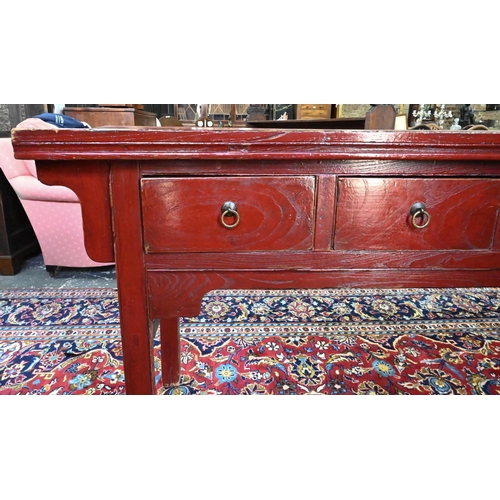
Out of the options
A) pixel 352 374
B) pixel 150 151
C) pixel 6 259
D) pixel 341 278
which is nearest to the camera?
pixel 150 151

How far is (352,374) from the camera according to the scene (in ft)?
4.42

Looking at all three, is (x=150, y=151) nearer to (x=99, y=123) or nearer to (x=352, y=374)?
(x=352, y=374)

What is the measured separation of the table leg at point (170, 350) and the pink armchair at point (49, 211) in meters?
1.05

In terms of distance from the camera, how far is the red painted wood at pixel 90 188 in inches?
26.1

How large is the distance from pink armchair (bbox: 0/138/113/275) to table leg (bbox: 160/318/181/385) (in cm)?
105

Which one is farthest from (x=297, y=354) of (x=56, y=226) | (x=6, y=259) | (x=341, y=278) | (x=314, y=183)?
(x=6, y=259)

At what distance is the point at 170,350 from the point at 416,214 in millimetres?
895

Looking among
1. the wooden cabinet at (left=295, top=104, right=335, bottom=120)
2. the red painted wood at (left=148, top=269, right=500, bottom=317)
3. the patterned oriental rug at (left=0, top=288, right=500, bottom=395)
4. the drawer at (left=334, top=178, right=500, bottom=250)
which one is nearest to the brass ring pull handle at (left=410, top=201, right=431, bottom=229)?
the drawer at (left=334, top=178, right=500, bottom=250)

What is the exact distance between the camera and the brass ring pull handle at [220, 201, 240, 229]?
686mm

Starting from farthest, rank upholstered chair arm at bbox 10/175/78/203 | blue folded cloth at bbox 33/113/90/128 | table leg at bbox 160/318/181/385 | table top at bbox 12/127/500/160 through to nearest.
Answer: blue folded cloth at bbox 33/113/90/128 → upholstered chair arm at bbox 10/175/78/203 → table leg at bbox 160/318/181/385 → table top at bbox 12/127/500/160

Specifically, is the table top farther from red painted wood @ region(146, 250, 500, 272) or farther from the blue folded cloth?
the blue folded cloth

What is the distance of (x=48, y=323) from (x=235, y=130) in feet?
5.01

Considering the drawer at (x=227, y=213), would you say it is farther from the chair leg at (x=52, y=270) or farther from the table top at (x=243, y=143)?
the chair leg at (x=52, y=270)

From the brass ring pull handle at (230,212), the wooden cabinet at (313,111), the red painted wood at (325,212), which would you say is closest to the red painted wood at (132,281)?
the brass ring pull handle at (230,212)
